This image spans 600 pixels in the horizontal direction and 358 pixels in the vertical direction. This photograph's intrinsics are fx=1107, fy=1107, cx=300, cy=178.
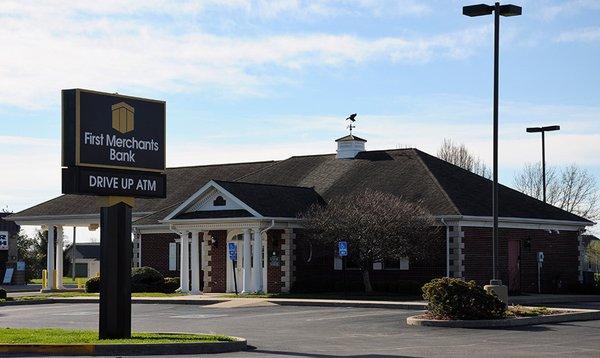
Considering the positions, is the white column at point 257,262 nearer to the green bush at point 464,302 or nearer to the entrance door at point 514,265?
the entrance door at point 514,265

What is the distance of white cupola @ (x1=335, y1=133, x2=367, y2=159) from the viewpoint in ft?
168

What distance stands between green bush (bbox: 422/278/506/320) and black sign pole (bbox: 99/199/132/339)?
354 inches

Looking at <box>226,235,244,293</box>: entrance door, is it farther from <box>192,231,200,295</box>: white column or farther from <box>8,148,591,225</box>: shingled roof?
<box>8,148,591,225</box>: shingled roof

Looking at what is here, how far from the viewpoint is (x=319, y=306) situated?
121 ft

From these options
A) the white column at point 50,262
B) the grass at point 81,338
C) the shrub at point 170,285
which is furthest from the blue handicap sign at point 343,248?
the white column at point 50,262

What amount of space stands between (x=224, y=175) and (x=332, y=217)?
14.5 metres

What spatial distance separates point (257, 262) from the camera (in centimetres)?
4372

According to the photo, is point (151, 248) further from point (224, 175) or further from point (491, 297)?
point (491, 297)

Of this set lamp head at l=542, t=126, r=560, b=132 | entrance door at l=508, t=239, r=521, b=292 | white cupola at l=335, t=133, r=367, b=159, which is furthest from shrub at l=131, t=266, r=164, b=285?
lamp head at l=542, t=126, r=560, b=132

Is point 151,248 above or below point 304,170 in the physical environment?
below

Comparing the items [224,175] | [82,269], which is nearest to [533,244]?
[224,175]

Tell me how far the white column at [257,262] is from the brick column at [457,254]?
757 centimetres

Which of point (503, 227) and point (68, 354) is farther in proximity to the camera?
point (503, 227)

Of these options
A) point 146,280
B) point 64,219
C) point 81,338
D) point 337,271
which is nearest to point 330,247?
point 337,271
